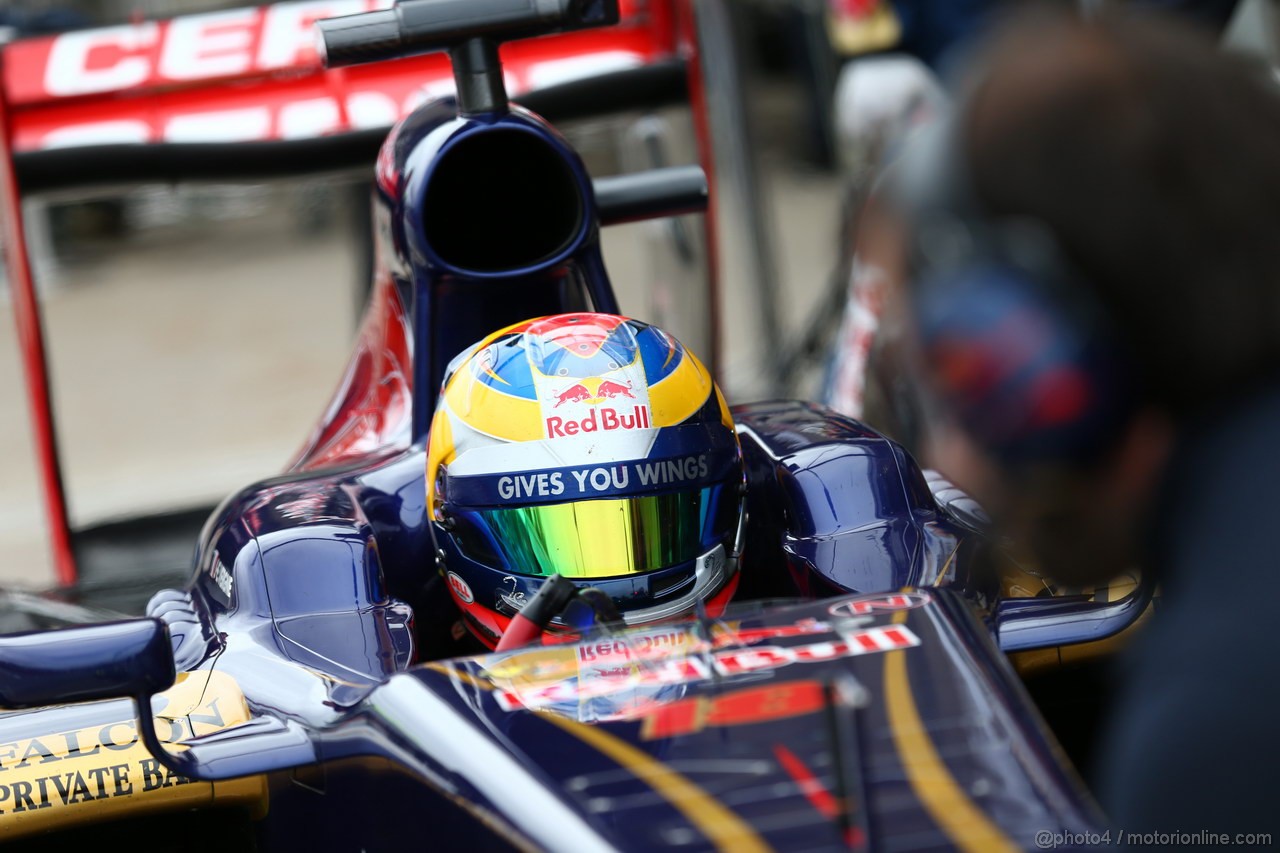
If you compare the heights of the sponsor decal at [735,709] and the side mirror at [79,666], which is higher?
the side mirror at [79,666]

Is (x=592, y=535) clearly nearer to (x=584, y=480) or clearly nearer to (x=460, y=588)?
(x=584, y=480)

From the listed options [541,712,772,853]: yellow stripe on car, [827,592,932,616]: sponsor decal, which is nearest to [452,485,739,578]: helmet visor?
Answer: [827,592,932,616]: sponsor decal

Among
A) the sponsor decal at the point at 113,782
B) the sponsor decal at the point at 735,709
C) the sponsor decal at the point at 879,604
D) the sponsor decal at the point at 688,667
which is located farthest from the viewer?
the sponsor decal at the point at 113,782

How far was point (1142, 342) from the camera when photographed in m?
1.04

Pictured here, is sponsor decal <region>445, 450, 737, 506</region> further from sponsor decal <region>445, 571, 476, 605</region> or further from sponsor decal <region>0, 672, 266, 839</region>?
sponsor decal <region>0, 672, 266, 839</region>

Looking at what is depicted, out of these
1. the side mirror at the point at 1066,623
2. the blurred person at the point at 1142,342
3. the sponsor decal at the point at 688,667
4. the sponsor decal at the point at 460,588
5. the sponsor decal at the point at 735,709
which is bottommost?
the side mirror at the point at 1066,623

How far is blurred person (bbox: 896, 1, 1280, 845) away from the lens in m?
1.03

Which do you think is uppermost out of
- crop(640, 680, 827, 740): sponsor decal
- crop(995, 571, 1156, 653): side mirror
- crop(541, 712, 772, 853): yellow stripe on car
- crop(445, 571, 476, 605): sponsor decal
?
crop(640, 680, 827, 740): sponsor decal

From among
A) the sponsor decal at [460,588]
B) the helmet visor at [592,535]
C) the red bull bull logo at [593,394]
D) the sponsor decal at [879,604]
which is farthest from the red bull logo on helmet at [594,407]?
the sponsor decal at [879,604]

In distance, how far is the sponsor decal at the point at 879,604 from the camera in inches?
75.9

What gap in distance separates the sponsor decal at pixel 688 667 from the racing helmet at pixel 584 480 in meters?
0.37

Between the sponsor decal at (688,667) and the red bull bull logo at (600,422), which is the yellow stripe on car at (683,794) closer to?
the sponsor decal at (688,667)

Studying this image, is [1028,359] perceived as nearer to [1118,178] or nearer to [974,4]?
[1118,178]

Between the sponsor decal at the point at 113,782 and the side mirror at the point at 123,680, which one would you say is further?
the sponsor decal at the point at 113,782
